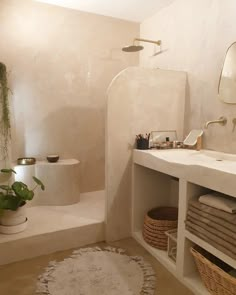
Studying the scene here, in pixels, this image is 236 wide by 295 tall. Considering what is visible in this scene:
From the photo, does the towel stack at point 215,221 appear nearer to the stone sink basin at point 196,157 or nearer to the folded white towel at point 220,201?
the folded white towel at point 220,201

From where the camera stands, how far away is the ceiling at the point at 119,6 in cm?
246

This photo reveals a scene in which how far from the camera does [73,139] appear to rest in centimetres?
280

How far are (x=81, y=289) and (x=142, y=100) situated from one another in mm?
1446

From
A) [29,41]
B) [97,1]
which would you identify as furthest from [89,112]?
[97,1]

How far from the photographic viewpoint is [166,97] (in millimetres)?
2156

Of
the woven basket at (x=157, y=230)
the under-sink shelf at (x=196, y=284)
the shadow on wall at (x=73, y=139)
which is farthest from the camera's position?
the shadow on wall at (x=73, y=139)

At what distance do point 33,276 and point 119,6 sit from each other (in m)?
2.58

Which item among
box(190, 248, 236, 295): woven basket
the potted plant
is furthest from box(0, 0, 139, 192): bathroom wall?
box(190, 248, 236, 295): woven basket

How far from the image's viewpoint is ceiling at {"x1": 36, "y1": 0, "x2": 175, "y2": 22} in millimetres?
2463

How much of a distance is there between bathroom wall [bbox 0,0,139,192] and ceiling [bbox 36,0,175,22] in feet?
0.29

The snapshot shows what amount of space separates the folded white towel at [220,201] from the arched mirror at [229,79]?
760 millimetres

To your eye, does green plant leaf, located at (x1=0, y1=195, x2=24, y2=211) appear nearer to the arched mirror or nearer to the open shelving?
the open shelving

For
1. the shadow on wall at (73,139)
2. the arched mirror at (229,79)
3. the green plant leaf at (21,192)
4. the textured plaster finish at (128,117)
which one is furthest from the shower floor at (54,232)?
the arched mirror at (229,79)

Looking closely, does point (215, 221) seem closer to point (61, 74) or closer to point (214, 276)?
point (214, 276)
